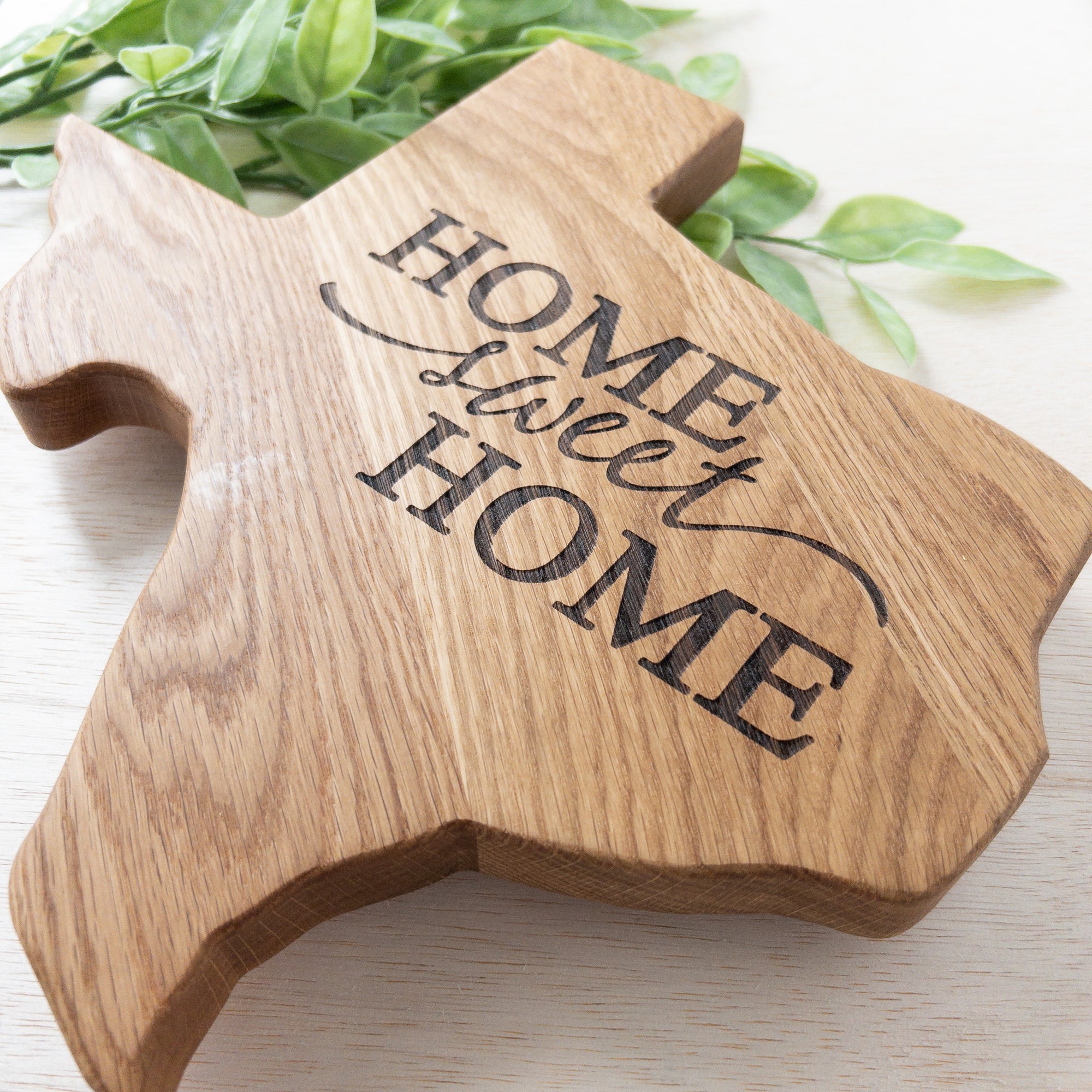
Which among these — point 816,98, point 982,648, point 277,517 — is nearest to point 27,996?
point 277,517

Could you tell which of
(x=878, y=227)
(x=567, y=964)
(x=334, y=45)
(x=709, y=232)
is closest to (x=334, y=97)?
(x=334, y=45)

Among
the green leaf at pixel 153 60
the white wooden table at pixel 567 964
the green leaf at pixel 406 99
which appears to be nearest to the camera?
the white wooden table at pixel 567 964

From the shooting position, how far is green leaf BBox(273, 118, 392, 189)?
686 millimetres

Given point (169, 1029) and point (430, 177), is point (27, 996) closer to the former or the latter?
point (169, 1029)

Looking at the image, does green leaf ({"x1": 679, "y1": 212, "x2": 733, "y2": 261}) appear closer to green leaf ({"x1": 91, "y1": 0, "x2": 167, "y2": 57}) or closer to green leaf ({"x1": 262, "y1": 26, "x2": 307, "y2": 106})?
green leaf ({"x1": 262, "y1": 26, "x2": 307, "y2": 106})

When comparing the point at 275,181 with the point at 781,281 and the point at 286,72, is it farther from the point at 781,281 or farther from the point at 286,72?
the point at 781,281

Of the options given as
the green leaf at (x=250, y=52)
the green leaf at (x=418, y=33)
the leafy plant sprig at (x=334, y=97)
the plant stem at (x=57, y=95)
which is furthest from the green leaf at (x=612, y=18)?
the plant stem at (x=57, y=95)

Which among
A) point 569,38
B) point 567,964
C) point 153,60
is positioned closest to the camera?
point 567,964

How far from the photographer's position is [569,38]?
74cm

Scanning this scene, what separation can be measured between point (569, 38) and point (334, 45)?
18cm

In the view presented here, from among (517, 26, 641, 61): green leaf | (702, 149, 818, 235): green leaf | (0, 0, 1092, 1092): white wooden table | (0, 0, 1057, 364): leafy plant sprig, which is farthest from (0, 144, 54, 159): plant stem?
(702, 149, 818, 235): green leaf

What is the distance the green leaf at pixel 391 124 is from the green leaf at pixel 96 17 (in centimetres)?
17

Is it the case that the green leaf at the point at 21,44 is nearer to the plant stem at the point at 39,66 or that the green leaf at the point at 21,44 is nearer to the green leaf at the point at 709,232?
the plant stem at the point at 39,66

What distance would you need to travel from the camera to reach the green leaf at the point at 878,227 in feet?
2.29
